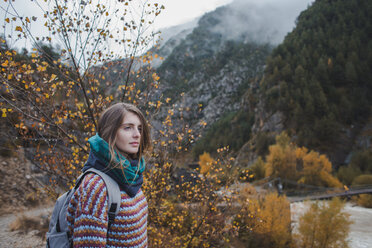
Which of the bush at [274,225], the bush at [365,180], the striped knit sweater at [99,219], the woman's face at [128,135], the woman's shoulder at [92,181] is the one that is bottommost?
the bush at [365,180]

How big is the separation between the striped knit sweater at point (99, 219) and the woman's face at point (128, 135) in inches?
12.0

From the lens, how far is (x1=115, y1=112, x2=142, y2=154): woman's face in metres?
1.40

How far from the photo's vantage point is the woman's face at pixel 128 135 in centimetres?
140

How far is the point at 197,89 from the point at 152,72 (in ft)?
398

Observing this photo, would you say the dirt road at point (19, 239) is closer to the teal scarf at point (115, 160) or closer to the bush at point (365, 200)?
the teal scarf at point (115, 160)

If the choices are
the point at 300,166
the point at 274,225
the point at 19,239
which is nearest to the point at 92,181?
the point at 19,239

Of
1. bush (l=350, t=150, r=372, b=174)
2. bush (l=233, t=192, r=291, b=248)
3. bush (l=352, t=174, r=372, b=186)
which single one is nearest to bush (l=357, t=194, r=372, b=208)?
bush (l=352, t=174, r=372, b=186)

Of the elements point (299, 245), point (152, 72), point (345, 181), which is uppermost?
point (152, 72)

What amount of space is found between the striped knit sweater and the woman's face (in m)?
0.31

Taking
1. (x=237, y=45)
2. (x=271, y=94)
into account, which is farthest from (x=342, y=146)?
(x=237, y=45)

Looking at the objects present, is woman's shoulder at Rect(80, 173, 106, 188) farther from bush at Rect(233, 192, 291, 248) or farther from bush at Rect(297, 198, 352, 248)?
bush at Rect(297, 198, 352, 248)

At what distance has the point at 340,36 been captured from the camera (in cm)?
6184

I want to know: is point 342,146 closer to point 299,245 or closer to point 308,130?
point 308,130

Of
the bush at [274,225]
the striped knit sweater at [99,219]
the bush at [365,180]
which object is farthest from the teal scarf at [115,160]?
the bush at [365,180]
